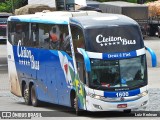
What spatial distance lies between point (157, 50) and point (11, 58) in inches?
985

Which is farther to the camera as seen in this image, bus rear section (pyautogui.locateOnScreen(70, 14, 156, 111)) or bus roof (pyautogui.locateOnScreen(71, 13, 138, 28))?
bus roof (pyautogui.locateOnScreen(71, 13, 138, 28))

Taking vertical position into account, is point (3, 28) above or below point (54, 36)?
below

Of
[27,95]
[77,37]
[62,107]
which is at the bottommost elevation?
[62,107]

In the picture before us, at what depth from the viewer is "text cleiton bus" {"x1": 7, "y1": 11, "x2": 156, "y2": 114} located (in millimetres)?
19719

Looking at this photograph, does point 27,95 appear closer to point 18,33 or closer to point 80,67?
point 18,33

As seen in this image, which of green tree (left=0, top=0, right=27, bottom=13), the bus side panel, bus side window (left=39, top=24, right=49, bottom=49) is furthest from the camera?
green tree (left=0, top=0, right=27, bottom=13)

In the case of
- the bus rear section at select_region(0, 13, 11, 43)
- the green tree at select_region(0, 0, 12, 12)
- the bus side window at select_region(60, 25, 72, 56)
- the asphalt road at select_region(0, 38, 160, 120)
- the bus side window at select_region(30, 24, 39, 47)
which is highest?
the bus side window at select_region(60, 25, 72, 56)

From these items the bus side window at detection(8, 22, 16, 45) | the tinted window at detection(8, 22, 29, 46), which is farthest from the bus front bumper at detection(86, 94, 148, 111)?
the bus side window at detection(8, 22, 16, 45)

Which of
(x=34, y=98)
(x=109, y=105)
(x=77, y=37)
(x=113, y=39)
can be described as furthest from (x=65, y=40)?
(x=34, y=98)

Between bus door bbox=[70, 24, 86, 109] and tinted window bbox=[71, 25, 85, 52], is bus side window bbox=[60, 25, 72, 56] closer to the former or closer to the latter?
tinted window bbox=[71, 25, 85, 52]

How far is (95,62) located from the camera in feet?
65.0

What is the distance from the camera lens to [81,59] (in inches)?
790

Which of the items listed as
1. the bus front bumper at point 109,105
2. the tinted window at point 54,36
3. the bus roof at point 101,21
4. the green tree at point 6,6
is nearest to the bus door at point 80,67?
the bus roof at point 101,21

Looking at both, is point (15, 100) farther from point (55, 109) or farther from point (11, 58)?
point (55, 109)
